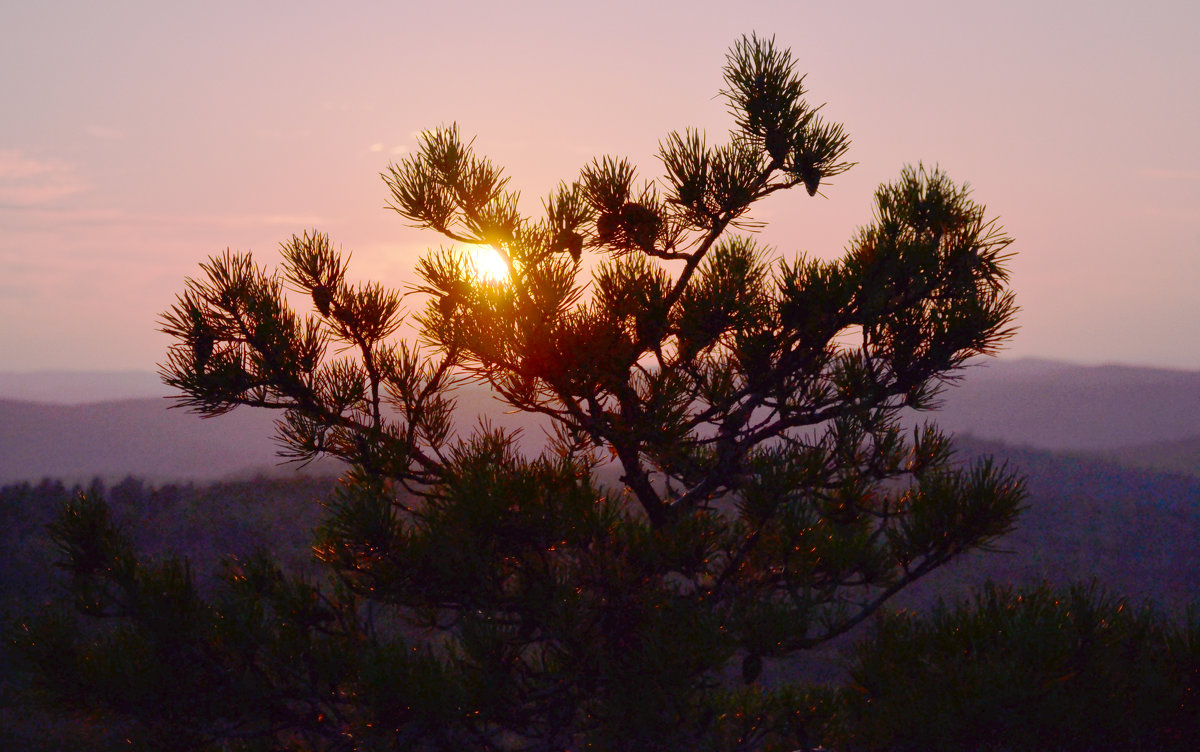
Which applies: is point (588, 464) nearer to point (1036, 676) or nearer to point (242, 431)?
point (1036, 676)

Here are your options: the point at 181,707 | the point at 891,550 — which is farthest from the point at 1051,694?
the point at 181,707

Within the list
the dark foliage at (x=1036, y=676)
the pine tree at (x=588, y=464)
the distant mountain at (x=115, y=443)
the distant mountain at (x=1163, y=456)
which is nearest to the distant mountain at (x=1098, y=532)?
the distant mountain at (x=1163, y=456)

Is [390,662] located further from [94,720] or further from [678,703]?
[94,720]

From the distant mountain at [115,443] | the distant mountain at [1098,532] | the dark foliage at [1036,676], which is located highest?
the distant mountain at [115,443]

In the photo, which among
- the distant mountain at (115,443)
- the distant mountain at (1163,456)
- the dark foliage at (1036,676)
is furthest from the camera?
the distant mountain at (1163,456)

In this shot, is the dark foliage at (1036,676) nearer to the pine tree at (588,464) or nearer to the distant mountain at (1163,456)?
the pine tree at (588,464)

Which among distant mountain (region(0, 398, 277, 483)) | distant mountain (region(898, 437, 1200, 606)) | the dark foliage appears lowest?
distant mountain (region(898, 437, 1200, 606))

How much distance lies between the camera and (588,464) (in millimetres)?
2445

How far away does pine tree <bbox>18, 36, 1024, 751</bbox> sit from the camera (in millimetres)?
2100

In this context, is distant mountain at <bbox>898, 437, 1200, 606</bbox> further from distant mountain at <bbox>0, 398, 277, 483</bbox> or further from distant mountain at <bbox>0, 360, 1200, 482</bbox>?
distant mountain at <bbox>0, 398, 277, 483</bbox>

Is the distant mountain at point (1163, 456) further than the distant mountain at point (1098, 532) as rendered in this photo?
Yes

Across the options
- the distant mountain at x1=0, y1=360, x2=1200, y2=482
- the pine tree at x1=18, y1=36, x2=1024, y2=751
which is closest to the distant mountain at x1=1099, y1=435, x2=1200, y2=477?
the distant mountain at x1=0, y1=360, x2=1200, y2=482

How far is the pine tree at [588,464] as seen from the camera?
6.89 feet

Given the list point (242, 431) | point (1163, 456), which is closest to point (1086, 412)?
point (1163, 456)
